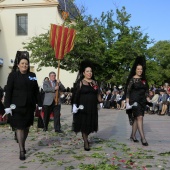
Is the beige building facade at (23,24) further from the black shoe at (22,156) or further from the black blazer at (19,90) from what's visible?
the black shoe at (22,156)

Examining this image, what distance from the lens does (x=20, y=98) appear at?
6348 mm

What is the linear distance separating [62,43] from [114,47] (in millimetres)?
16989

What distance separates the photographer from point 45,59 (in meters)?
26.2

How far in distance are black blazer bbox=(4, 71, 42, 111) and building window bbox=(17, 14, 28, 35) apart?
2838cm

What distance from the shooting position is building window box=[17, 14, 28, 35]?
112ft

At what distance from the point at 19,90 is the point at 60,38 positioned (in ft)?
13.2

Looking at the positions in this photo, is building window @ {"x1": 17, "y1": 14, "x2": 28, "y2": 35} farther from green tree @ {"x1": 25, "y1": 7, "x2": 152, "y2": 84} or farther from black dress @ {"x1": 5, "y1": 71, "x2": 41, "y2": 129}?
black dress @ {"x1": 5, "y1": 71, "x2": 41, "y2": 129}

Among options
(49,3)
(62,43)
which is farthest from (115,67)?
(62,43)

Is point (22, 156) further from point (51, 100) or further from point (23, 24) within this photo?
point (23, 24)

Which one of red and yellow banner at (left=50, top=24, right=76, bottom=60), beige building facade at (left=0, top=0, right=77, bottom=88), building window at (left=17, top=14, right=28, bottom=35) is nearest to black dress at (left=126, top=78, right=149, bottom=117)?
red and yellow banner at (left=50, top=24, right=76, bottom=60)

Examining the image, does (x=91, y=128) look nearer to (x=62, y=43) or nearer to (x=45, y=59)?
(x=62, y=43)

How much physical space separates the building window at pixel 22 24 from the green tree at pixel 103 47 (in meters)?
6.66

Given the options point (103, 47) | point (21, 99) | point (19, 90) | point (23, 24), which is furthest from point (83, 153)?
point (23, 24)

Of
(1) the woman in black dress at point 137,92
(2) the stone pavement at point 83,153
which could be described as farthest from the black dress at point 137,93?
(2) the stone pavement at point 83,153
